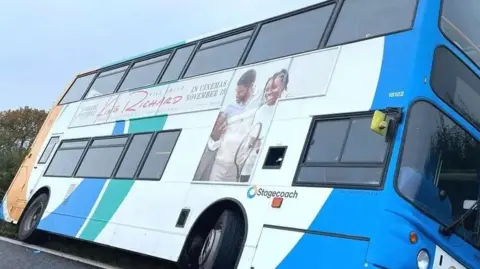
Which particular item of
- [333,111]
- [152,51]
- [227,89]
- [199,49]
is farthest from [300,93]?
[152,51]

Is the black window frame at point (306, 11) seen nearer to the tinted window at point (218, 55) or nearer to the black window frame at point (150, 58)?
the tinted window at point (218, 55)

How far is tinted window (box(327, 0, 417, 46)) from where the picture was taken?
17.7 feet

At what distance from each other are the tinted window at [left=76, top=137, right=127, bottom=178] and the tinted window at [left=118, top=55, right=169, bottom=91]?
1.19m

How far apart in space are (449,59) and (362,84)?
95 cm

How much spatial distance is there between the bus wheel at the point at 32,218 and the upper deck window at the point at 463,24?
785cm

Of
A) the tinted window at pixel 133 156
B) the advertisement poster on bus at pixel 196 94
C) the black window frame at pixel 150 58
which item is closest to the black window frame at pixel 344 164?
the advertisement poster on bus at pixel 196 94

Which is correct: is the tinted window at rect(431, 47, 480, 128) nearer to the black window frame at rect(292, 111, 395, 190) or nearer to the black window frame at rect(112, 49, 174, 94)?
the black window frame at rect(292, 111, 395, 190)

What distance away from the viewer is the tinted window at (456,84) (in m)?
5.11

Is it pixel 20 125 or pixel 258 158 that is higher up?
pixel 20 125

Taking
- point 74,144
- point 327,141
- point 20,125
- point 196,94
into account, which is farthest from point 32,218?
point 20,125

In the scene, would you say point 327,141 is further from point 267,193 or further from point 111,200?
point 111,200

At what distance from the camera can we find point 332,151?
5184 mm

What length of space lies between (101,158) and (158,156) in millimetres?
1824

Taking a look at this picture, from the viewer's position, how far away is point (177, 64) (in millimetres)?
8820
